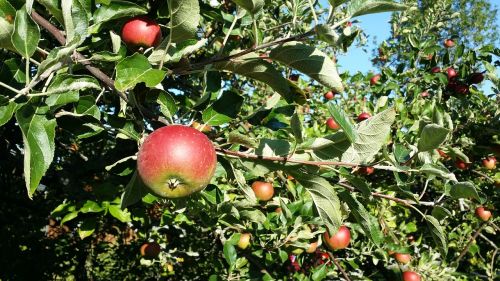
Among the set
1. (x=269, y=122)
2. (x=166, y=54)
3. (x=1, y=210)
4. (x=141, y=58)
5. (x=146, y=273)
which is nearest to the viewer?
(x=141, y=58)

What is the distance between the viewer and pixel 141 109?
1.25 m

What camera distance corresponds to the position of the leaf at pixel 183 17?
3.47ft

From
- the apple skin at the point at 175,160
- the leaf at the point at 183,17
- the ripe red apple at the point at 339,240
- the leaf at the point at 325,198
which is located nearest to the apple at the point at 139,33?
the leaf at the point at 183,17

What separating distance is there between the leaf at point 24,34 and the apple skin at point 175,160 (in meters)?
0.35

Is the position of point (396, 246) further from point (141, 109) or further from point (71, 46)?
point (71, 46)

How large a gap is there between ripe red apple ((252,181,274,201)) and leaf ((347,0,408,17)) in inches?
64.9

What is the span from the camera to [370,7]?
988 millimetres

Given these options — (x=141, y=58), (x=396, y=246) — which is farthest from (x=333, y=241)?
(x=141, y=58)

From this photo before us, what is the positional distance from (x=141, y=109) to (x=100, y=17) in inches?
11.0

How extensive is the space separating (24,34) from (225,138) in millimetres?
987

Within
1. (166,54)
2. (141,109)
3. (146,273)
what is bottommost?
(146,273)

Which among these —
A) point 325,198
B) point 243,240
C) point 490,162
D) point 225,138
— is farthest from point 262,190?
point 490,162

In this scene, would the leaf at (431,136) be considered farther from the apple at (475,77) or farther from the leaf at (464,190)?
the apple at (475,77)

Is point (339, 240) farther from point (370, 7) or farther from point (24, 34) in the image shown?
point (24, 34)
